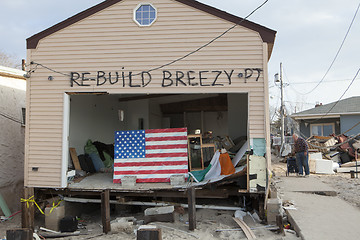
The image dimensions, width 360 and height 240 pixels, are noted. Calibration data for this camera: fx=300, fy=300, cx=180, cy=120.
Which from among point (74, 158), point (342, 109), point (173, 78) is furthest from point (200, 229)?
point (342, 109)

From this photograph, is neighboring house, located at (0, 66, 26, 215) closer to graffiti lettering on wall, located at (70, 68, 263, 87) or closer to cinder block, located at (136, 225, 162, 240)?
graffiti lettering on wall, located at (70, 68, 263, 87)

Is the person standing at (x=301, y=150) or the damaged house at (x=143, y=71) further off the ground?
the damaged house at (x=143, y=71)

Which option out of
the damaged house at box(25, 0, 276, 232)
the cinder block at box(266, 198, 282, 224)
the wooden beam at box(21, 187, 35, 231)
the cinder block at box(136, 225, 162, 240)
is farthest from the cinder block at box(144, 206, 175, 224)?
the cinder block at box(136, 225, 162, 240)

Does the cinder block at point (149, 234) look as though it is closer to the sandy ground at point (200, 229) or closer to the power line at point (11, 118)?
the sandy ground at point (200, 229)

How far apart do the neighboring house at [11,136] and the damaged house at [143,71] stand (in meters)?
3.09

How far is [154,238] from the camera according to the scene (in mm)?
2879

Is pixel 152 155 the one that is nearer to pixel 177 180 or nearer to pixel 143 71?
pixel 177 180

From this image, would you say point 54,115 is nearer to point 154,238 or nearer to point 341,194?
point 154,238

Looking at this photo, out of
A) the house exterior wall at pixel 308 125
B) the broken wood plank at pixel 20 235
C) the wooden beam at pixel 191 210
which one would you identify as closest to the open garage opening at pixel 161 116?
the wooden beam at pixel 191 210

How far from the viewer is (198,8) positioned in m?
8.27

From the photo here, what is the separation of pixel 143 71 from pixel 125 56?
2.26 ft

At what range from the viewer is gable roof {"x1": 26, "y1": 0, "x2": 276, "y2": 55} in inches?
317

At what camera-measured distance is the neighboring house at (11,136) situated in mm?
11000

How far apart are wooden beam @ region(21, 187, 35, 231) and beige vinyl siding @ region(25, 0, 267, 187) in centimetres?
30
